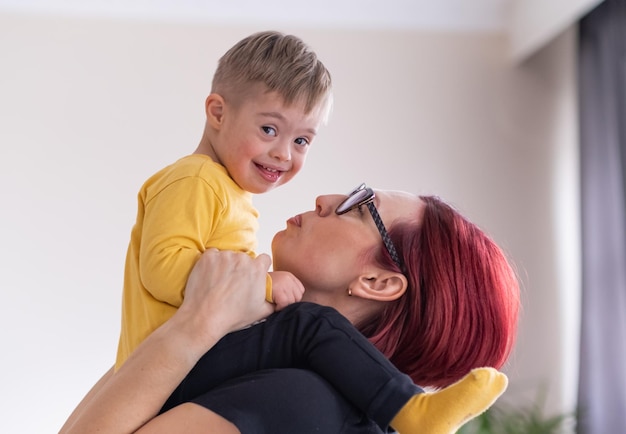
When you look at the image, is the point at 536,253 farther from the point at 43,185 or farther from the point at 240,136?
the point at 240,136

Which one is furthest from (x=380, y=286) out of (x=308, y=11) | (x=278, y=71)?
(x=308, y=11)

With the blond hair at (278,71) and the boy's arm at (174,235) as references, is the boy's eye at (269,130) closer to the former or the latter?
the blond hair at (278,71)

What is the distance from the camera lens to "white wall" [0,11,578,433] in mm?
4242

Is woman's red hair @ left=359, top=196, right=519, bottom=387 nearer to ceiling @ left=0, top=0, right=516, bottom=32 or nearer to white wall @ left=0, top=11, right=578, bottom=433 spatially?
white wall @ left=0, top=11, right=578, bottom=433

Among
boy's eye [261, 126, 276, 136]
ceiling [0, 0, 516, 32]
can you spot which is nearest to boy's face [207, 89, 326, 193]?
boy's eye [261, 126, 276, 136]

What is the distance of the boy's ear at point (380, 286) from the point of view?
4.42ft

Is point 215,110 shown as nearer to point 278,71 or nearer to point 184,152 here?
point 278,71

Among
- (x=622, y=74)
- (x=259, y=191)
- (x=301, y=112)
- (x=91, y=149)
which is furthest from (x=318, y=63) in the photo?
(x=91, y=149)

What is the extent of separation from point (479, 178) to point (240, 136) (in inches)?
128

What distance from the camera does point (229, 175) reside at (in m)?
1.45

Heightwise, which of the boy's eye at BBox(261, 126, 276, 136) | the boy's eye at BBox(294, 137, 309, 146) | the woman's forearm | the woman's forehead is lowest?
the woman's forearm

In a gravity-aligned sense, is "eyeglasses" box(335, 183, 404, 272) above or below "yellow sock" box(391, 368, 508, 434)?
above

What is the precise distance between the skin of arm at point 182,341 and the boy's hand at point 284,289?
2 cm

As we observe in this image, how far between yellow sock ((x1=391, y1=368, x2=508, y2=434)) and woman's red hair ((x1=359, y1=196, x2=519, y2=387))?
30 centimetres
